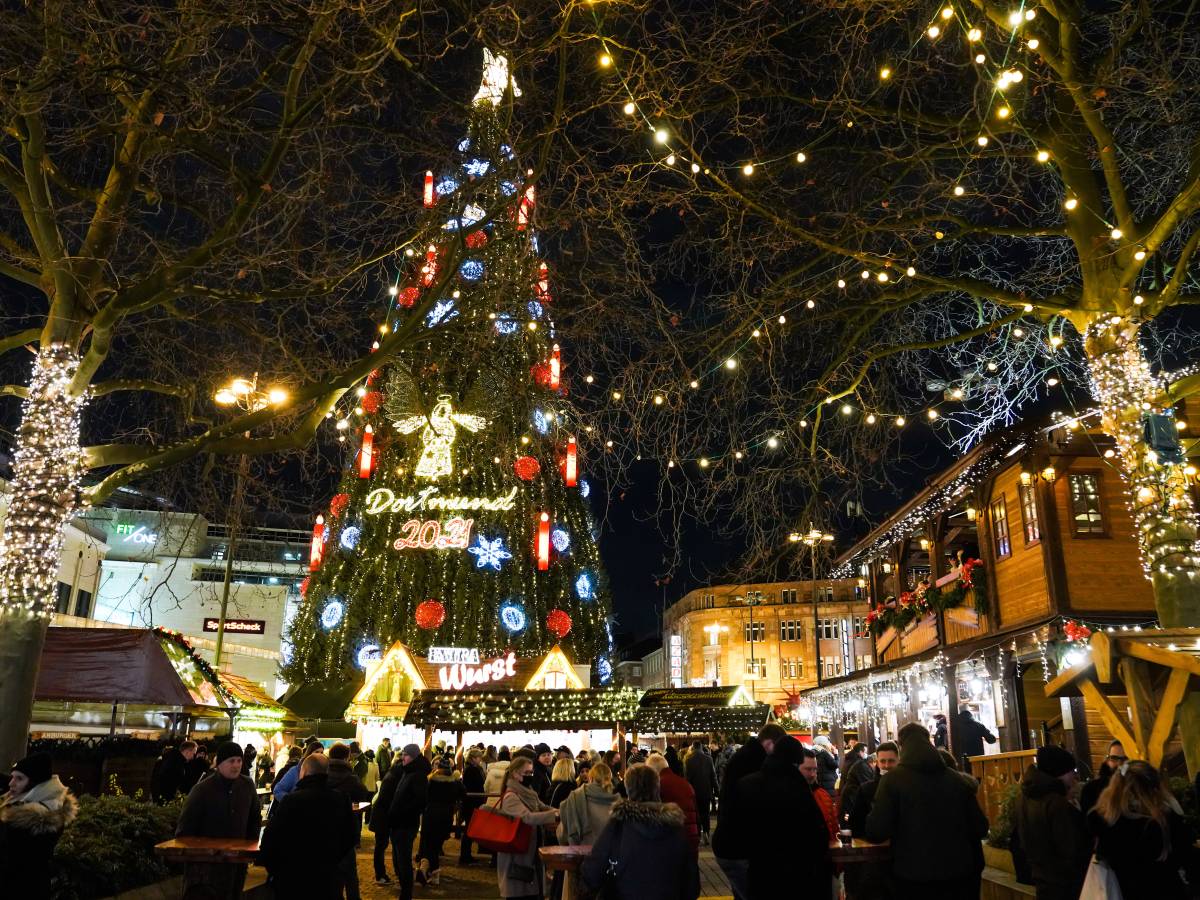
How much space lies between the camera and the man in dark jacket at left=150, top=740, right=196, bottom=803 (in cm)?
1088

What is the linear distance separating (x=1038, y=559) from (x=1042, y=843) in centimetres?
1143

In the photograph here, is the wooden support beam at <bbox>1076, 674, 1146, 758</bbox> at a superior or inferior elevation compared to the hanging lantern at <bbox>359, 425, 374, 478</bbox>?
inferior

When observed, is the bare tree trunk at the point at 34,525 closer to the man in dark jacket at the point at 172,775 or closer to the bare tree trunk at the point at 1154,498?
the man in dark jacket at the point at 172,775

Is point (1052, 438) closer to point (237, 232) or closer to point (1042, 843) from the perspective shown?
point (1042, 843)

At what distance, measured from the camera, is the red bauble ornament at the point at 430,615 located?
3391 cm

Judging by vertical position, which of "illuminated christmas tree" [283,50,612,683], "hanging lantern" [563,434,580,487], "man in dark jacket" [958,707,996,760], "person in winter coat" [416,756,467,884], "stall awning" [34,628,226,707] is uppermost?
"hanging lantern" [563,434,580,487]

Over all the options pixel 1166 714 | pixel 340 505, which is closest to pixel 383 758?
pixel 1166 714

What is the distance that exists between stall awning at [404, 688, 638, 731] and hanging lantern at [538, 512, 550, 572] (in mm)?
16314

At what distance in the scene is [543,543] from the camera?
3606 centimetres

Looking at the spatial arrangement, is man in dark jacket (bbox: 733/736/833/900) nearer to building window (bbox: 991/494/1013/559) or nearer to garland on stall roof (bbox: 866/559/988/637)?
building window (bbox: 991/494/1013/559)

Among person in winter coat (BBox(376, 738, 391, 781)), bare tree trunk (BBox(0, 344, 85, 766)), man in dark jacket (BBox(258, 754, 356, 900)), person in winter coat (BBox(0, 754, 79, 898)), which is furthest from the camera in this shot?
person in winter coat (BBox(376, 738, 391, 781))

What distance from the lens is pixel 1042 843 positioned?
606 centimetres

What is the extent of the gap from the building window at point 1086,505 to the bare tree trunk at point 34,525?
15401 mm

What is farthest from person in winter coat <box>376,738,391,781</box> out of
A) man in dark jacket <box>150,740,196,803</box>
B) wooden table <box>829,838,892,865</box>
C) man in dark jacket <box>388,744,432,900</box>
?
wooden table <box>829,838,892,865</box>
